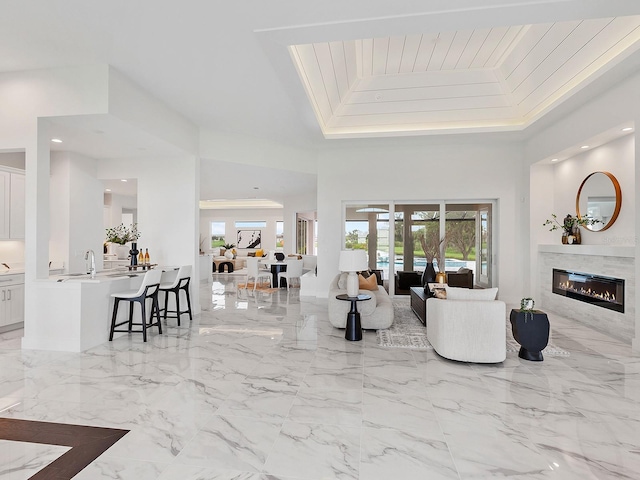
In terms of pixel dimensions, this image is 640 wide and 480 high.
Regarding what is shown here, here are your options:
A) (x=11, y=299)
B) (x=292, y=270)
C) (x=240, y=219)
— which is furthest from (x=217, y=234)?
(x=11, y=299)

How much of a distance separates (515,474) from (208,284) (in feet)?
31.0

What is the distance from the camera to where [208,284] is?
10.4 m

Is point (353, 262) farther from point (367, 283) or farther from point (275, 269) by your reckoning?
point (275, 269)

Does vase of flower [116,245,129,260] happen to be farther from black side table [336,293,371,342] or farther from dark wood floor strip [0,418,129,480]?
dark wood floor strip [0,418,129,480]

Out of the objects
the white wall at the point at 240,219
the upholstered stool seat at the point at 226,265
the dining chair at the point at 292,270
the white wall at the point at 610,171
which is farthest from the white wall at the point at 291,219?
the white wall at the point at 610,171

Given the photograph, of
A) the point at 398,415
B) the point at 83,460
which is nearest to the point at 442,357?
the point at 398,415

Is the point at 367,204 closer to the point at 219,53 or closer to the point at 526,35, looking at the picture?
the point at 526,35

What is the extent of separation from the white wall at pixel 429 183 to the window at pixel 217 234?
988 centimetres

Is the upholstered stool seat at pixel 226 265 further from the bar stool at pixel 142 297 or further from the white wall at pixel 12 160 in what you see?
the bar stool at pixel 142 297

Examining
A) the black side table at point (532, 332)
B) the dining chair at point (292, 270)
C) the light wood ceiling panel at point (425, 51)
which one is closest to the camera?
the black side table at point (532, 332)

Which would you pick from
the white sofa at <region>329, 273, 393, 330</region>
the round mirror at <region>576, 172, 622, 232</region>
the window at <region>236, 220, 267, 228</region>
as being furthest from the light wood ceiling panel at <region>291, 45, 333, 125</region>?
the window at <region>236, 220, 267, 228</region>

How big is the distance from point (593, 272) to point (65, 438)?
21.3 ft

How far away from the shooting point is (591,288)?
17.8ft

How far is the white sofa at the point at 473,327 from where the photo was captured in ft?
12.2
